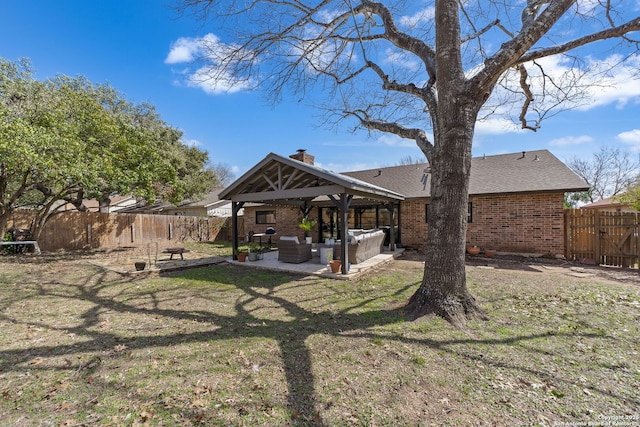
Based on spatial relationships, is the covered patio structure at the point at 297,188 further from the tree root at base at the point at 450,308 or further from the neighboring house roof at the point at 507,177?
the neighboring house roof at the point at 507,177

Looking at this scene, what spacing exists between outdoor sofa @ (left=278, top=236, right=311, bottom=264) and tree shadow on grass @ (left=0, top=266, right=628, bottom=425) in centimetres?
200

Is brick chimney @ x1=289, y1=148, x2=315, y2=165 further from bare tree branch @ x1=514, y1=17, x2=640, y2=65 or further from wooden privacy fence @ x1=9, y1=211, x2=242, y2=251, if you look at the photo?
bare tree branch @ x1=514, y1=17, x2=640, y2=65

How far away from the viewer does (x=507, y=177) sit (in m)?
12.3

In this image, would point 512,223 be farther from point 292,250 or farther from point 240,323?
point 240,323

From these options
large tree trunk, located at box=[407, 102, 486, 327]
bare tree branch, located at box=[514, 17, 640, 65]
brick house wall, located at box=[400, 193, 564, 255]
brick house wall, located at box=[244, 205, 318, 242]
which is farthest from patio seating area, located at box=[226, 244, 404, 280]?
bare tree branch, located at box=[514, 17, 640, 65]

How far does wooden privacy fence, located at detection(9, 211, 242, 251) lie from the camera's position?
12.9 metres

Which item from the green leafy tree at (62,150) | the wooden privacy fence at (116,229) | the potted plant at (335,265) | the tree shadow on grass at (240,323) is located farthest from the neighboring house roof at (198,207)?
the potted plant at (335,265)

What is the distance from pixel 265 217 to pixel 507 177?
548 inches

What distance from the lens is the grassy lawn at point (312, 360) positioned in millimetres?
2508

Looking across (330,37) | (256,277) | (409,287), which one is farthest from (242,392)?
(330,37)

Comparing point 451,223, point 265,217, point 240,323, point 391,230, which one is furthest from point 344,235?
point 265,217

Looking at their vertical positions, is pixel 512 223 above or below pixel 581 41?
below

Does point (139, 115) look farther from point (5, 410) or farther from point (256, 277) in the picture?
point (5, 410)

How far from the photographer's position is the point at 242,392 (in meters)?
2.79
